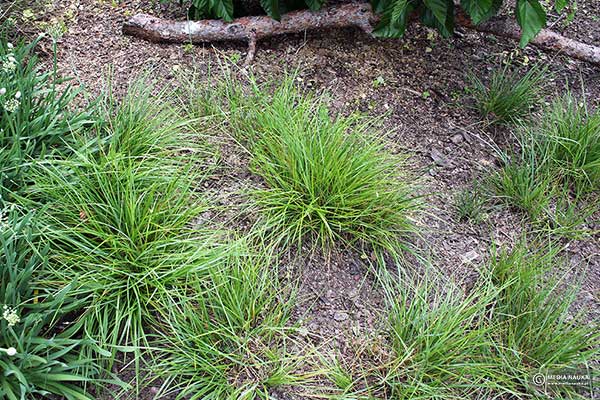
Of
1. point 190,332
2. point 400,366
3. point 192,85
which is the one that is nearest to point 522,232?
point 400,366

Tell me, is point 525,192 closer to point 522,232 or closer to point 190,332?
point 522,232

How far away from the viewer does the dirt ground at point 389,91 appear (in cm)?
240

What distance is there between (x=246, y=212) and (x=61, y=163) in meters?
0.80

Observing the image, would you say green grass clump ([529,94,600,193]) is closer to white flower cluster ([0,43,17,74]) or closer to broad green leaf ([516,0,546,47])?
broad green leaf ([516,0,546,47])

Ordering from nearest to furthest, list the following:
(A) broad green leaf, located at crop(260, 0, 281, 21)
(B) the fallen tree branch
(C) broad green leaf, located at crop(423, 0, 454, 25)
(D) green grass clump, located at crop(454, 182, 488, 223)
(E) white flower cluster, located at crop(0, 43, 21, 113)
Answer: (E) white flower cluster, located at crop(0, 43, 21, 113)
(D) green grass clump, located at crop(454, 182, 488, 223)
(C) broad green leaf, located at crop(423, 0, 454, 25)
(A) broad green leaf, located at crop(260, 0, 281, 21)
(B) the fallen tree branch

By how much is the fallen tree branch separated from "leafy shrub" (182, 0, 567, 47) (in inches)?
3.2

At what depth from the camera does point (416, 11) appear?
3176 mm

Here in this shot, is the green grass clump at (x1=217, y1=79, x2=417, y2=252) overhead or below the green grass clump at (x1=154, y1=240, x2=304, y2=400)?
overhead

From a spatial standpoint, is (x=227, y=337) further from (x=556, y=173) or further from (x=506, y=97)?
(x=506, y=97)

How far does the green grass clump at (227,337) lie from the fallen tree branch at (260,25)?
5.14 feet

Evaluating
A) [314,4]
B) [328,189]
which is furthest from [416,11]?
[328,189]

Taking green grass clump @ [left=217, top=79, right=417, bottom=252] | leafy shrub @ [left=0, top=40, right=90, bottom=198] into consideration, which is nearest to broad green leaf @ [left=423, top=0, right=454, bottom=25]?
green grass clump @ [left=217, top=79, right=417, bottom=252]

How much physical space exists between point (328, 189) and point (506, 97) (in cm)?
130

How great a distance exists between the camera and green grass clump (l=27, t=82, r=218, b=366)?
203cm
